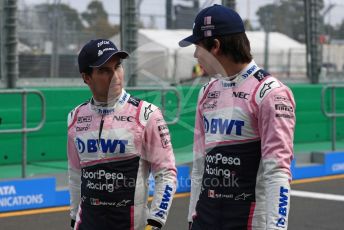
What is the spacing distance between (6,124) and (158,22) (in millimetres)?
4324

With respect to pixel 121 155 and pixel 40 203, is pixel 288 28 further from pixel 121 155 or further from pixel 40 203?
pixel 121 155

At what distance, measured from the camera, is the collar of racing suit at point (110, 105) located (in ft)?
12.7

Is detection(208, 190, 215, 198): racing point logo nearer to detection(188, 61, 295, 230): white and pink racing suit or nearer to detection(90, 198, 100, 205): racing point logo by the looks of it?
detection(188, 61, 295, 230): white and pink racing suit

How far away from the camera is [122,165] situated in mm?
3834

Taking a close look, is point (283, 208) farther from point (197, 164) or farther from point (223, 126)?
point (197, 164)

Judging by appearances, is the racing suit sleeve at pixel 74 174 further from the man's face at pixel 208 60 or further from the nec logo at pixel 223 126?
the man's face at pixel 208 60

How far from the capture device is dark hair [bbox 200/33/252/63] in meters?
3.34

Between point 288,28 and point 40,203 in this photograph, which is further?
point 288,28

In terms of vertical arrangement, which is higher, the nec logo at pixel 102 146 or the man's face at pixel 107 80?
the man's face at pixel 107 80

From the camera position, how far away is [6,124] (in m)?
11.0

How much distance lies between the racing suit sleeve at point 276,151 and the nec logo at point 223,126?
13 centimetres

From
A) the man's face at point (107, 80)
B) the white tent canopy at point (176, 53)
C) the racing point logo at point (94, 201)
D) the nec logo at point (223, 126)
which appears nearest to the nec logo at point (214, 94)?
the nec logo at point (223, 126)

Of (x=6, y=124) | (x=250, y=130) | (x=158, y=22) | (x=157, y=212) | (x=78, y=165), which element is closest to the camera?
(x=250, y=130)

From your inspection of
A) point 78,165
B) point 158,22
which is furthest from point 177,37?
point 78,165
